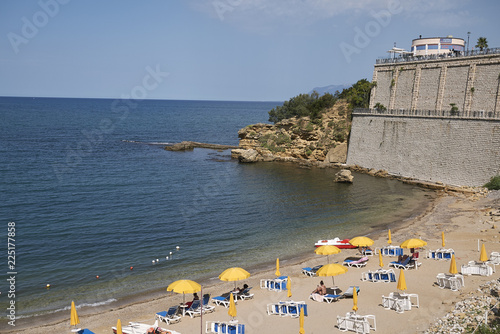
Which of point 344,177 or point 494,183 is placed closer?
point 494,183

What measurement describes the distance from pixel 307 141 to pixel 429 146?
2109 cm

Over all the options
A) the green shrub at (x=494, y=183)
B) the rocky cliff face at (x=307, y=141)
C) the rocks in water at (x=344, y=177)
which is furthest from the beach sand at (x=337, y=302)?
the rocky cliff face at (x=307, y=141)

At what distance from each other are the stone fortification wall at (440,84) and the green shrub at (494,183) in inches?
298

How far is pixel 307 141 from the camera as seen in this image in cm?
6581

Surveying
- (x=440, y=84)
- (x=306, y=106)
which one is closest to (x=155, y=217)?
(x=440, y=84)

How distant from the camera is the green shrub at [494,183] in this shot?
39688 millimetres

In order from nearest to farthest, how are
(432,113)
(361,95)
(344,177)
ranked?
1. (432,113)
2. (344,177)
3. (361,95)

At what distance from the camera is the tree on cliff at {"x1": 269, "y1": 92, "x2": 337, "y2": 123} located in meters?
68.9

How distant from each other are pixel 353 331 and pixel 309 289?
511cm

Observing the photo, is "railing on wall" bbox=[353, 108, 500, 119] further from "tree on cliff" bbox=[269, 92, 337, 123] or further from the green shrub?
"tree on cliff" bbox=[269, 92, 337, 123]

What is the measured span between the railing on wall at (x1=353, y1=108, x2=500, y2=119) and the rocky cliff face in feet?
17.6

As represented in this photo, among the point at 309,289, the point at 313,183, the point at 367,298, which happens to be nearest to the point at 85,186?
the point at 313,183

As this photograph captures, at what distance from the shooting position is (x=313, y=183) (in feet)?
162

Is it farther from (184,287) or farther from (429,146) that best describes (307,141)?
(184,287)
